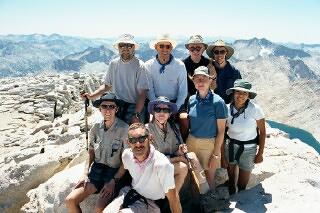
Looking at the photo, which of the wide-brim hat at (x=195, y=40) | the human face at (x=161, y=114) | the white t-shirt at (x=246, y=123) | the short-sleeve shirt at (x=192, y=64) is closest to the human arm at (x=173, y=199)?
the human face at (x=161, y=114)

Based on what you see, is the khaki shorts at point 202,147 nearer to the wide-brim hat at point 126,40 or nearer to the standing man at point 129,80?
the standing man at point 129,80

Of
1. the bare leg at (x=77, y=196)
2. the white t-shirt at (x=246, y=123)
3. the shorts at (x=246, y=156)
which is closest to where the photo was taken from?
the bare leg at (x=77, y=196)

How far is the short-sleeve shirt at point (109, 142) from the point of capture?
8070mm

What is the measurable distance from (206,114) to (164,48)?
6.36ft

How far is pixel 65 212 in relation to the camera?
29.4ft

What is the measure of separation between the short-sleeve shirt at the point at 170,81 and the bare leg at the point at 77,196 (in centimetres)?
255

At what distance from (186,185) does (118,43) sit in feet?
12.7

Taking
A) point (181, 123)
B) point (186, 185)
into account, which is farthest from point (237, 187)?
point (181, 123)

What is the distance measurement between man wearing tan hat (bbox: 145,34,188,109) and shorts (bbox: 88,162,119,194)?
2.01 meters

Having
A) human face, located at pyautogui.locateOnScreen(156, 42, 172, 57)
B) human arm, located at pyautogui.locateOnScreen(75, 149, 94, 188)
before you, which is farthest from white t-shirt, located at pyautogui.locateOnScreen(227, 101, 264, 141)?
human arm, located at pyautogui.locateOnScreen(75, 149, 94, 188)

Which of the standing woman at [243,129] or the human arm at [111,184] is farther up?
the standing woman at [243,129]

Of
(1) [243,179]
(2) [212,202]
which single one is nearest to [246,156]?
(1) [243,179]

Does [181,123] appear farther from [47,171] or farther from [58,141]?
[58,141]

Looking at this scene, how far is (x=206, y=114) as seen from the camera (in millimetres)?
8016
